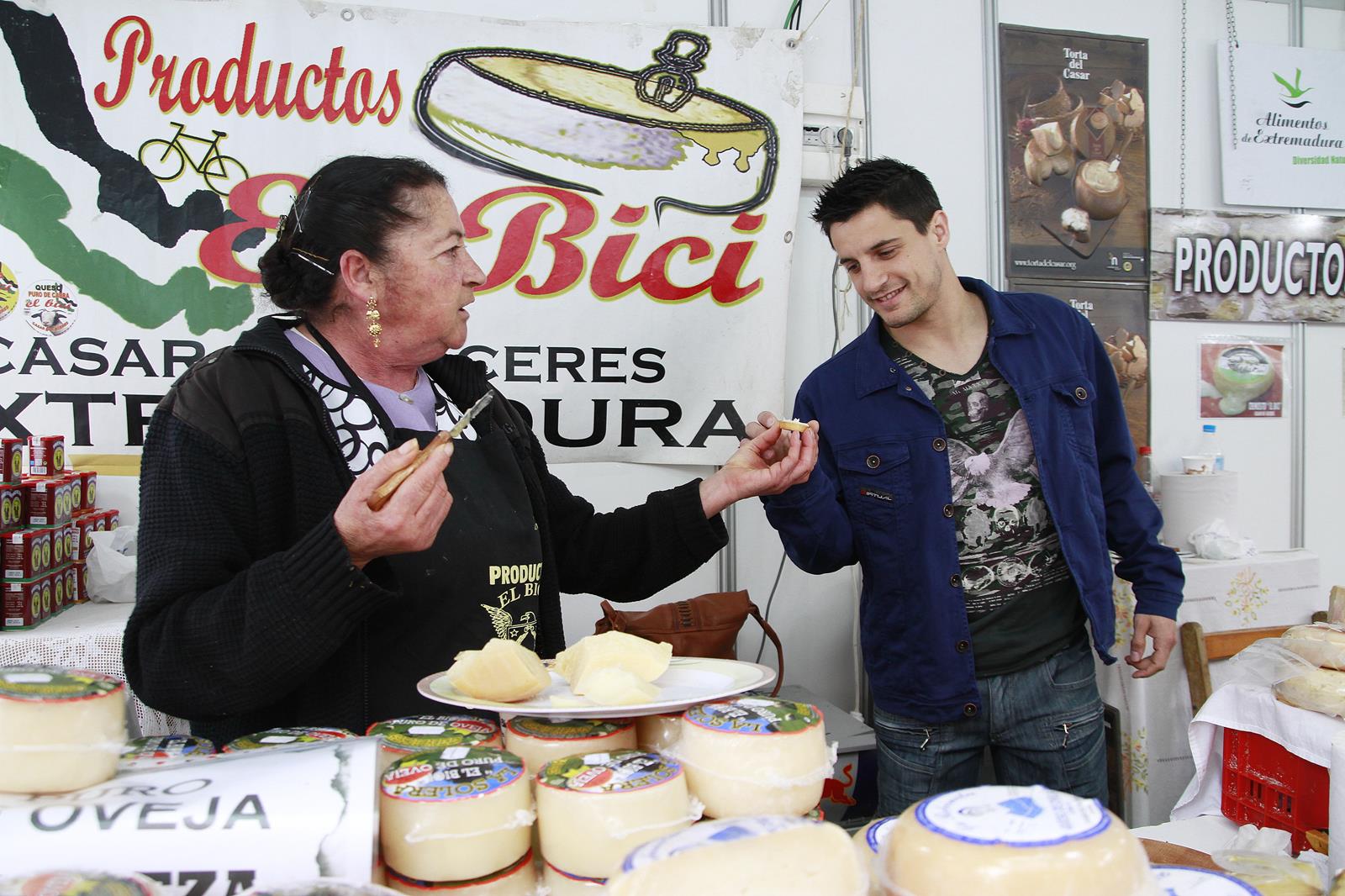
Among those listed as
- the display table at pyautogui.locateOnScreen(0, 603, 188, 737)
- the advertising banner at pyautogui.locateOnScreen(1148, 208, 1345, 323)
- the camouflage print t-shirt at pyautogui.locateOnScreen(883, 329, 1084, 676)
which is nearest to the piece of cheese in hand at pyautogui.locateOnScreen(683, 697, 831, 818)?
the camouflage print t-shirt at pyautogui.locateOnScreen(883, 329, 1084, 676)

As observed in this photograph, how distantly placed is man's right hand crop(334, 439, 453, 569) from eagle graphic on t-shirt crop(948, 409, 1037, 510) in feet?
4.21

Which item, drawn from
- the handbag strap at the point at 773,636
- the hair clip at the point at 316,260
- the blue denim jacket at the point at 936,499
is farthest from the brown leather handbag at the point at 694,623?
the hair clip at the point at 316,260

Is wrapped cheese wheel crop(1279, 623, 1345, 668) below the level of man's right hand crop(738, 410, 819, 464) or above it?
below

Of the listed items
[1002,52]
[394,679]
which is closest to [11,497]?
[394,679]

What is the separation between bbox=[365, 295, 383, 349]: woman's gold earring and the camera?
60.1 inches

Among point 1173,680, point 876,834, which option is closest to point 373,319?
point 876,834

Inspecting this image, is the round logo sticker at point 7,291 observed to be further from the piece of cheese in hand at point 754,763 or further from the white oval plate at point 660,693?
the piece of cheese in hand at point 754,763

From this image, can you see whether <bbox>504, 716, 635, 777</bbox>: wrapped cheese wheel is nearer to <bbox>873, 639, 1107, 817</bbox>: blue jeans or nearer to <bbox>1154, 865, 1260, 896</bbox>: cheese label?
<bbox>1154, 865, 1260, 896</bbox>: cheese label

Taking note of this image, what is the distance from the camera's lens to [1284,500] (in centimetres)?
361

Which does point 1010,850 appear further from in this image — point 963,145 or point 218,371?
point 963,145

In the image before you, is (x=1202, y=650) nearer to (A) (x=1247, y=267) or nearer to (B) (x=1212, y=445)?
(B) (x=1212, y=445)

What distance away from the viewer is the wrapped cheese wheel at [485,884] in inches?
31.9

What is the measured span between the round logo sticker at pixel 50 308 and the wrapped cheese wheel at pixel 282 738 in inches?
85.9

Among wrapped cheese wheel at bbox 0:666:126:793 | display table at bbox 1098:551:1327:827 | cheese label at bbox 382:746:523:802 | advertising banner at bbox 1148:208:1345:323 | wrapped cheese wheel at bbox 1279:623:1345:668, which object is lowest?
display table at bbox 1098:551:1327:827
